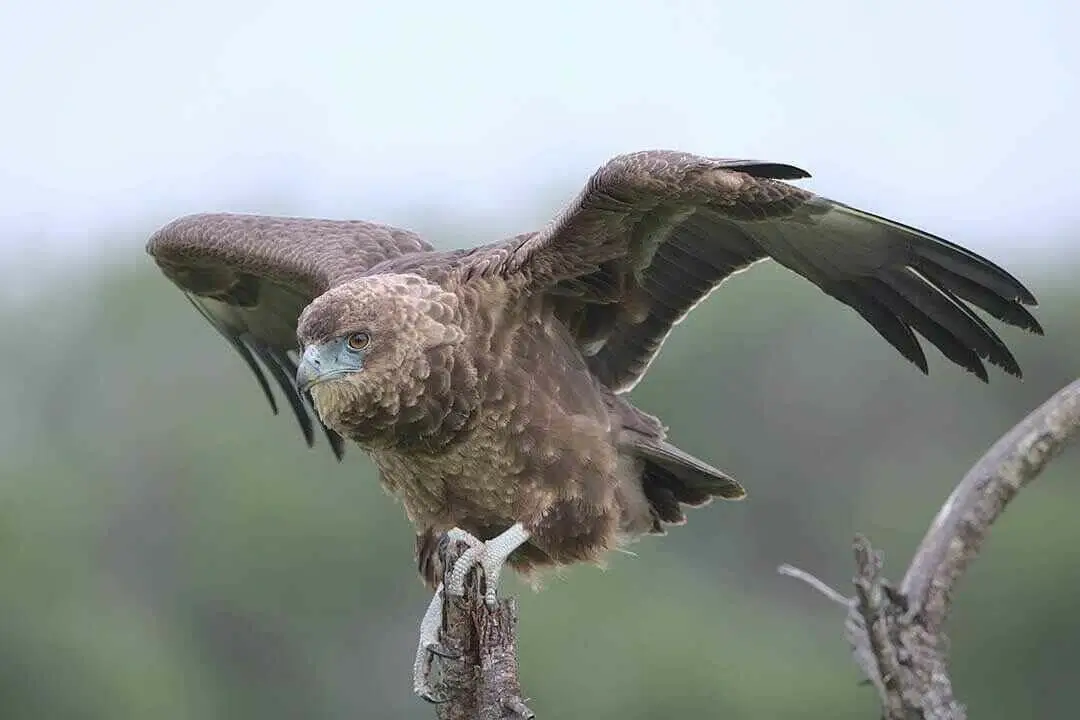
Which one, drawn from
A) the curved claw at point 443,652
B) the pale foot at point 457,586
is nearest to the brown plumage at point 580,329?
the pale foot at point 457,586

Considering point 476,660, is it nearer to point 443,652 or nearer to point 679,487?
point 443,652

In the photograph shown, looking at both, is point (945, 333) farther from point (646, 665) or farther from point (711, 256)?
point (646, 665)

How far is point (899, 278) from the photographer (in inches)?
300

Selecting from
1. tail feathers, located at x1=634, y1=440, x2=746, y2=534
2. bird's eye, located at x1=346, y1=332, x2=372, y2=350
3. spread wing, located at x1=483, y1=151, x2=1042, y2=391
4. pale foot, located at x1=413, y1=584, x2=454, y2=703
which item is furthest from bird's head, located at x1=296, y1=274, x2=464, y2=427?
tail feathers, located at x1=634, y1=440, x2=746, y2=534

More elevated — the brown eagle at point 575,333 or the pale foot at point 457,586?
the brown eagle at point 575,333

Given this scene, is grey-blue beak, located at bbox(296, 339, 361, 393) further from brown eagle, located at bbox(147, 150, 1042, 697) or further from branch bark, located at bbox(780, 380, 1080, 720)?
branch bark, located at bbox(780, 380, 1080, 720)

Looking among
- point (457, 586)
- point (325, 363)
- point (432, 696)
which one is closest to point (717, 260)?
point (325, 363)

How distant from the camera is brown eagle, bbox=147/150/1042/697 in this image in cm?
729

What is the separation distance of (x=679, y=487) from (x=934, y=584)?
248 cm

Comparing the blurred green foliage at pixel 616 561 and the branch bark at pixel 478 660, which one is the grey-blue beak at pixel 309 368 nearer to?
the branch bark at pixel 478 660

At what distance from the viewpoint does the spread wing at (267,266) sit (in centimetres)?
870

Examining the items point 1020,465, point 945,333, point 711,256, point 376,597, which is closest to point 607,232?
point 711,256

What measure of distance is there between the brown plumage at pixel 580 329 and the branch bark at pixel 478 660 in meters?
0.87

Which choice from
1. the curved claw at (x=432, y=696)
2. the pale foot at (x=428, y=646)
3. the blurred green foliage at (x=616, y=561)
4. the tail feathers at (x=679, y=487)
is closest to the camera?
the curved claw at (x=432, y=696)
